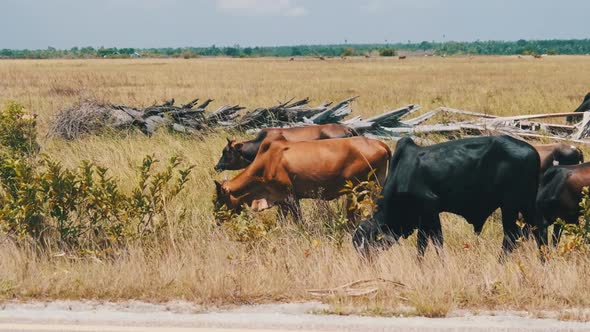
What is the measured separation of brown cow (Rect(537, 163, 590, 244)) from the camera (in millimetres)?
8281

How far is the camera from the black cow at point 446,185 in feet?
24.6

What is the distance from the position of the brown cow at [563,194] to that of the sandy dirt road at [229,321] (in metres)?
3.04

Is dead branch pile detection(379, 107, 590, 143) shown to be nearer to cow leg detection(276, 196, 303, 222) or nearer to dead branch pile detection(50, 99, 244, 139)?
dead branch pile detection(50, 99, 244, 139)

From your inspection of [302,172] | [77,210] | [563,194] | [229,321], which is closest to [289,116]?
[302,172]

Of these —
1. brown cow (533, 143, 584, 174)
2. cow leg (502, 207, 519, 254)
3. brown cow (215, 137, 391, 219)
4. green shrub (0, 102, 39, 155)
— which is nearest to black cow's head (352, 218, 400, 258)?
cow leg (502, 207, 519, 254)

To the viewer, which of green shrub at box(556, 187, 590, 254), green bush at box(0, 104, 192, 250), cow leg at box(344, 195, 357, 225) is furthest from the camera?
cow leg at box(344, 195, 357, 225)

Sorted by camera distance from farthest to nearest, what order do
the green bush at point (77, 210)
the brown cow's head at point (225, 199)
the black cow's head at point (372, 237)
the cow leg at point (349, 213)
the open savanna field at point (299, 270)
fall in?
1. the brown cow's head at point (225, 199)
2. the cow leg at point (349, 213)
3. the green bush at point (77, 210)
4. the black cow's head at point (372, 237)
5. the open savanna field at point (299, 270)

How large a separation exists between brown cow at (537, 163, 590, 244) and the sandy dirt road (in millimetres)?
3043

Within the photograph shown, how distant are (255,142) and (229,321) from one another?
21.7 ft

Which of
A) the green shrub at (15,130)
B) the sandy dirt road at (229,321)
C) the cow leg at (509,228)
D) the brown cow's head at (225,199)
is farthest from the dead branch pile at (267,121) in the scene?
the sandy dirt road at (229,321)

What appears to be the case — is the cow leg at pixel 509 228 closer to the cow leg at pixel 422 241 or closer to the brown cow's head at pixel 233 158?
the cow leg at pixel 422 241

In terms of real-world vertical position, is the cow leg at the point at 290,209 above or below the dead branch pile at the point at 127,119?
below

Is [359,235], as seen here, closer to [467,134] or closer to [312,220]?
[312,220]

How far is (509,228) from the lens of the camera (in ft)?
25.5
